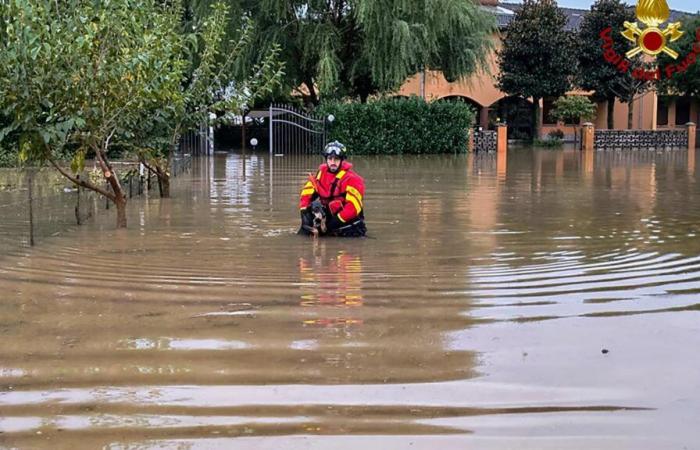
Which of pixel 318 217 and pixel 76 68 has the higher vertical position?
pixel 76 68

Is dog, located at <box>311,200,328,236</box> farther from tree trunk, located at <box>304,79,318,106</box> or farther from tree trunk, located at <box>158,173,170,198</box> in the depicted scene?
tree trunk, located at <box>304,79,318,106</box>

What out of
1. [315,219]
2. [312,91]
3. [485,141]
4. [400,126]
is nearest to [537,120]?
[485,141]

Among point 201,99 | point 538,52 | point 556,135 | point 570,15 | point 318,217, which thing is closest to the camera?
point 318,217

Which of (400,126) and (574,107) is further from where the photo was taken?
(574,107)

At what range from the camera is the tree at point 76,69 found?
335 inches

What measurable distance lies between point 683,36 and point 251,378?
1648 inches

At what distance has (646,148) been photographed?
127 ft

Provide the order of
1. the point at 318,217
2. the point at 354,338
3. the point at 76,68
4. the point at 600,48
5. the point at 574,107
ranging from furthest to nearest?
the point at 574,107 → the point at 600,48 → the point at 318,217 → the point at 76,68 → the point at 354,338

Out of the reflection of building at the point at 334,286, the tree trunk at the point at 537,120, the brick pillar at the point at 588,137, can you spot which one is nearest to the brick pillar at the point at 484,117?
the tree trunk at the point at 537,120

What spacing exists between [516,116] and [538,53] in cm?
868

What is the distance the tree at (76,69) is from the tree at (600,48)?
34.5m

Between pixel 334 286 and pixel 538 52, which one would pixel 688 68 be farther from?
pixel 334 286

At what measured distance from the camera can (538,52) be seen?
3919cm

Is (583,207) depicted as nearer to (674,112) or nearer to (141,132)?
(141,132)
